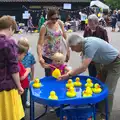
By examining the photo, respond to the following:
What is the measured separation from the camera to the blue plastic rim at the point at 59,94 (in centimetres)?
411

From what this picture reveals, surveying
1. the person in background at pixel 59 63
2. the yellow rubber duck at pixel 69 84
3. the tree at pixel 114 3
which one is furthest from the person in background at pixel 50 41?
the tree at pixel 114 3

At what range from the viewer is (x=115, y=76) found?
15.9 feet

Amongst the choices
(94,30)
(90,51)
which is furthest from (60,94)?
(94,30)

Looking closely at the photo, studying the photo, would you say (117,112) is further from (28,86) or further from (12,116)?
(12,116)

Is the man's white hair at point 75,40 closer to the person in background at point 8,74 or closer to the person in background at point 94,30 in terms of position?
the person in background at point 8,74

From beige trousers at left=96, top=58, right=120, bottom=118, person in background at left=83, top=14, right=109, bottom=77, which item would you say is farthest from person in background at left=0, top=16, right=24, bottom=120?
person in background at left=83, top=14, right=109, bottom=77

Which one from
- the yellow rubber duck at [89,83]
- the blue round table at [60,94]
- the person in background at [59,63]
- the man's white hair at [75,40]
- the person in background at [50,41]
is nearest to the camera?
the blue round table at [60,94]

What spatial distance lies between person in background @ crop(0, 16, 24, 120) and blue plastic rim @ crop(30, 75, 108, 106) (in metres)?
0.36

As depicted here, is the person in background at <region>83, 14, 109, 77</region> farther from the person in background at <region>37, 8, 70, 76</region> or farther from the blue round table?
the blue round table

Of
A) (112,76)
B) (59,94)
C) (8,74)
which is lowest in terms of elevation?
(59,94)

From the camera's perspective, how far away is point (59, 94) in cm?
447

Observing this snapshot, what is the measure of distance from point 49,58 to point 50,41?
27 cm

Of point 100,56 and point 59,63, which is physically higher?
point 100,56

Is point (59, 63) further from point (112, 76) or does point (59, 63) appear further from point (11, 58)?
point (11, 58)
